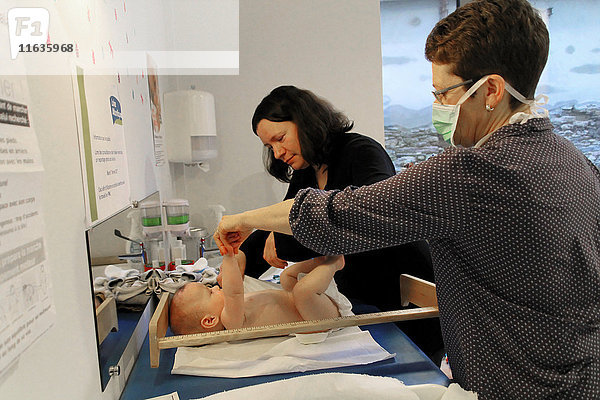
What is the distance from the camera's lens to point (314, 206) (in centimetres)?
101

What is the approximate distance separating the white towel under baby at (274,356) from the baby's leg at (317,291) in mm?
109

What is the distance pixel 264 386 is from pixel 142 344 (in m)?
0.67

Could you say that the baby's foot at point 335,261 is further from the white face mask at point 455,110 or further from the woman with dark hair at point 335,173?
the white face mask at point 455,110

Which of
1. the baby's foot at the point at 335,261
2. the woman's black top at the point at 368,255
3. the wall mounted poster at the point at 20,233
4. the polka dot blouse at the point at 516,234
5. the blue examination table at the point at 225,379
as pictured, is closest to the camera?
the wall mounted poster at the point at 20,233

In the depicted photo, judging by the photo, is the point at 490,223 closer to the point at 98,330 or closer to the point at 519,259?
the point at 519,259

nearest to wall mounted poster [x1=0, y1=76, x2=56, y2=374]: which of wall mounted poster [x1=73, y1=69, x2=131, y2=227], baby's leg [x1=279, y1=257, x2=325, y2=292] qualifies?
wall mounted poster [x1=73, y1=69, x2=131, y2=227]

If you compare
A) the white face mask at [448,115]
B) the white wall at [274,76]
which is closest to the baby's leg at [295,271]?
the white face mask at [448,115]

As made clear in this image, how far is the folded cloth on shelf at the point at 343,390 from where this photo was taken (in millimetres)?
1053

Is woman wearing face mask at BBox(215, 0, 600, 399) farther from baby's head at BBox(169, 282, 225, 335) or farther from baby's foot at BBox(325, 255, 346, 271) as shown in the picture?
baby's head at BBox(169, 282, 225, 335)

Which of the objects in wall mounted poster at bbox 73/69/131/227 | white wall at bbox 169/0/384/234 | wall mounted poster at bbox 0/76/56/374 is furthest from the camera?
white wall at bbox 169/0/384/234

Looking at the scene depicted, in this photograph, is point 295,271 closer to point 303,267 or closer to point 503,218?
point 303,267

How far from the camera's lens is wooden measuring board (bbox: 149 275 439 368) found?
1.31 m

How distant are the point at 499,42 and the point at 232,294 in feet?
3.59

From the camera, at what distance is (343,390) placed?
1059 millimetres
